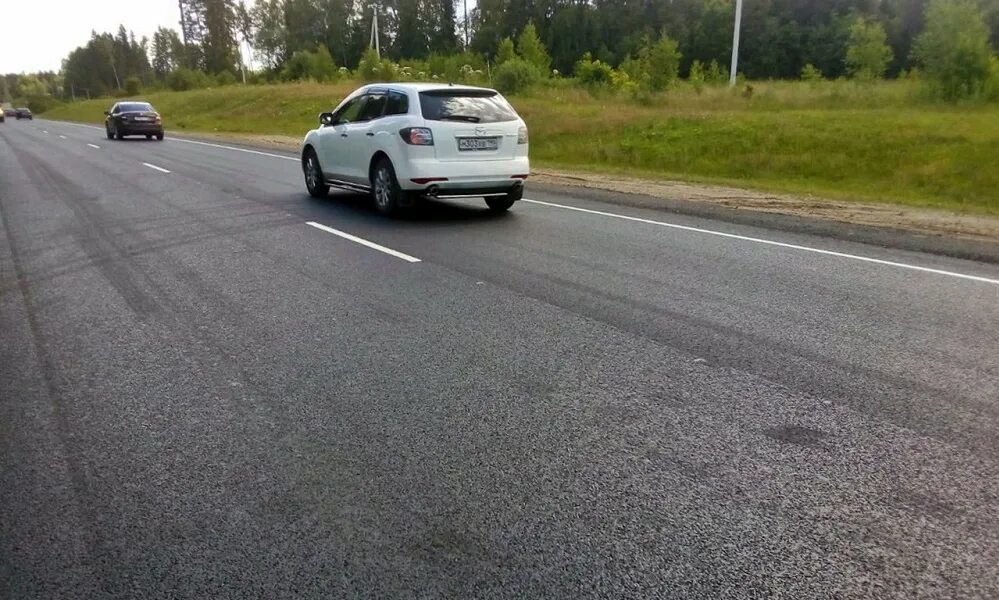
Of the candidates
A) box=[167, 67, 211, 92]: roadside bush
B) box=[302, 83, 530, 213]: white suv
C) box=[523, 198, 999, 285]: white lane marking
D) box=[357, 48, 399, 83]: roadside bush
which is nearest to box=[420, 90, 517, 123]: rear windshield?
box=[302, 83, 530, 213]: white suv

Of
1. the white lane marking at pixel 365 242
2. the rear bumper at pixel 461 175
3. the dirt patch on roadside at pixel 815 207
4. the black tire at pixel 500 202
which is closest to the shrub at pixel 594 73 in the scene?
the dirt patch on roadside at pixel 815 207

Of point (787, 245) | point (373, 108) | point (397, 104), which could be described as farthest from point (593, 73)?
point (787, 245)

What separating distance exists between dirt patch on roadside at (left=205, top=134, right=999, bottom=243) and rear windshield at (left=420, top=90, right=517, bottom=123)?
Answer: 444 cm

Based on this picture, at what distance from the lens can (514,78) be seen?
38.3m

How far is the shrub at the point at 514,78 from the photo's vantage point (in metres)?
38.1

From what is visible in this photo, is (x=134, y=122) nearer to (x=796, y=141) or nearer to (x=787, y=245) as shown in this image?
(x=796, y=141)

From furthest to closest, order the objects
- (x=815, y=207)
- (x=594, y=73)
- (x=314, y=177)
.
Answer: (x=594, y=73), (x=314, y=177), (x=815, y=207)

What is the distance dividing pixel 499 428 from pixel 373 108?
8.53 metres

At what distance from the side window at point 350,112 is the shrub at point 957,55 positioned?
1796 centimetres

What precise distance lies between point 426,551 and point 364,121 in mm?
9655

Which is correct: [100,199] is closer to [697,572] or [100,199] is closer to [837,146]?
[697,572]

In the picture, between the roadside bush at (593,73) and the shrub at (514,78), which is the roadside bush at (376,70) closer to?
the shrub at (514,78)

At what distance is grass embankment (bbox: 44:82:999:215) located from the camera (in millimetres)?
15367

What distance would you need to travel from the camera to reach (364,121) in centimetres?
1180
